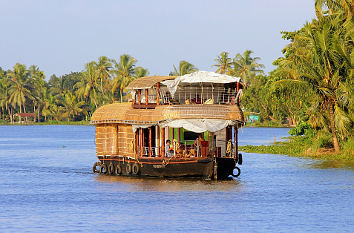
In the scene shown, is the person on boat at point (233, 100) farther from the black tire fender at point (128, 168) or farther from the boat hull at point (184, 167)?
the black tire fender at point (128, 168)

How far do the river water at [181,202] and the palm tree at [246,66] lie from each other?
216ft

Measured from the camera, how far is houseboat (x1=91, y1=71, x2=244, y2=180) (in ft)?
94.2

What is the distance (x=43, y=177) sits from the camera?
119ft

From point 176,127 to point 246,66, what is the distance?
77417 mm

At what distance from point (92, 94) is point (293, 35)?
6732cm

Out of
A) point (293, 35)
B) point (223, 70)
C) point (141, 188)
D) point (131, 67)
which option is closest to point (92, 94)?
point (131, 67)

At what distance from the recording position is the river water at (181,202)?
846 inches

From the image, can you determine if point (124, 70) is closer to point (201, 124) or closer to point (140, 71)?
point (140, 71)

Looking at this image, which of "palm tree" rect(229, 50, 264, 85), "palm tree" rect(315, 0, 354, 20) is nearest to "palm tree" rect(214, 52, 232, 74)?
"palm tree" rect(229, 50, 264, 85)

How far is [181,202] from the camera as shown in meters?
25.3

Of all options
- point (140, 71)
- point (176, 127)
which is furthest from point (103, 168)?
point (140, 71)

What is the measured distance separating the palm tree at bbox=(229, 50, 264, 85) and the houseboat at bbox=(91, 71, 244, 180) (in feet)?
235

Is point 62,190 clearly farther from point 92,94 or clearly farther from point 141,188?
point 92,94

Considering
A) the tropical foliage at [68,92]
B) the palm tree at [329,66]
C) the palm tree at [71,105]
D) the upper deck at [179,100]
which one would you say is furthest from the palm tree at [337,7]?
the palm tree at [71,105]
